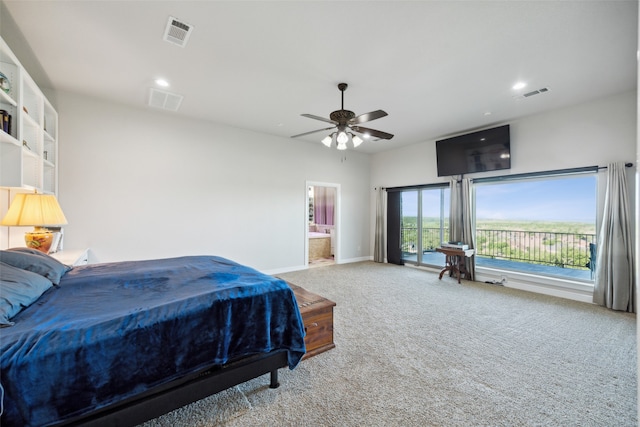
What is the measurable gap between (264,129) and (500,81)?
12.2 feet

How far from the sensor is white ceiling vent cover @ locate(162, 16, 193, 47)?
7.34 feet

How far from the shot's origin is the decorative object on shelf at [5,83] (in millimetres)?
2040

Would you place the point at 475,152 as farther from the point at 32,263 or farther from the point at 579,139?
the point at 32,263

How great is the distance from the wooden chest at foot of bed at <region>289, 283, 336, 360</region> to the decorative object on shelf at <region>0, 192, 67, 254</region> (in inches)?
107

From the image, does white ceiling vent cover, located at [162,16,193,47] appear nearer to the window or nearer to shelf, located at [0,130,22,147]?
shelf, located at [0,130,22,147]

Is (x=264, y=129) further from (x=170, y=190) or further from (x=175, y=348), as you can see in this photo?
(x=175, y=348)

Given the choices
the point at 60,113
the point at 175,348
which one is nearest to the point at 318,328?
the point at 175,348

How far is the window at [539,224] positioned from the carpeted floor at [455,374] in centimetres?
119

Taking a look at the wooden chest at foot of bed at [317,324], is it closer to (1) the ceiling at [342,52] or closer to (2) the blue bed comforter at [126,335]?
(2) the blue bed comforter at [126,335]

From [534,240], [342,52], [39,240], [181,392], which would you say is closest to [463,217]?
[534,240]

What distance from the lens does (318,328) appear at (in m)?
2.34

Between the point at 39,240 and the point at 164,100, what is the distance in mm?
2236

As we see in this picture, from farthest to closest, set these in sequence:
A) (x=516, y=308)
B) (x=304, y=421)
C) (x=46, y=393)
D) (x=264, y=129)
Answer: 1. (x=264, y=129)
2. (x=516, y=308)
3. (x=304, y=421)
4. (x=46, y=393)

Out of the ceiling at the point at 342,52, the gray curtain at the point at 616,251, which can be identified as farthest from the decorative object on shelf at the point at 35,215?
the gray curtain at the point at 616,251
